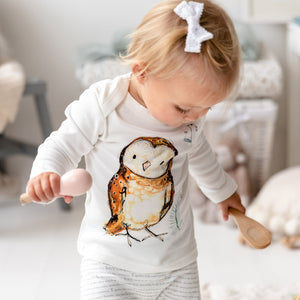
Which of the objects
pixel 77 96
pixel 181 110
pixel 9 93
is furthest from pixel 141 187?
pixel 9 93

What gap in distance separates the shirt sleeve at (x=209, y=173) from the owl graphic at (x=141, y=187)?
9 centimetres

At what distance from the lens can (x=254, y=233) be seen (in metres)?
0.88

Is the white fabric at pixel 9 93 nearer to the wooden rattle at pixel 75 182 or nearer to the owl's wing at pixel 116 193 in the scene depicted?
the owl's wing at pixel 116 193

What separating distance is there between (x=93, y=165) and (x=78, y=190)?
180 millimetres

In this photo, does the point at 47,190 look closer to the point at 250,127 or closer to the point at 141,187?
the point at 141,187

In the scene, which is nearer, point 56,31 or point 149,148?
point 149,148

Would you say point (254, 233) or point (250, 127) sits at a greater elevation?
point (254, 233)

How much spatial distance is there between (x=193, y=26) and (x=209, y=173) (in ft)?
1.05

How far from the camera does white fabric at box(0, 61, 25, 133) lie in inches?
61.5

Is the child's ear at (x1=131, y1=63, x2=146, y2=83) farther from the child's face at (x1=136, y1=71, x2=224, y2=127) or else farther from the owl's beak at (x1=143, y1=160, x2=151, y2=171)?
the owl's beak at (x1=143, y1=160, x2=151, y2=171)

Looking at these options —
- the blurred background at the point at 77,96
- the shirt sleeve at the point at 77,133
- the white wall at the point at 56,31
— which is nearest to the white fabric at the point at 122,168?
the shirt sleeve at the point at 77,133

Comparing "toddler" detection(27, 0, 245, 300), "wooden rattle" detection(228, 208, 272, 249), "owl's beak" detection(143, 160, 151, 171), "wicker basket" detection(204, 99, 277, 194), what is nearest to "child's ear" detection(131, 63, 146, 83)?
"toddler" detection(27, 0, 245, 300)

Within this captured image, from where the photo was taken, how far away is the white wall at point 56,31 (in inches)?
78.9

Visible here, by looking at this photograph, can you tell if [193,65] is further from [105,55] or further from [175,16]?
[105,55]
